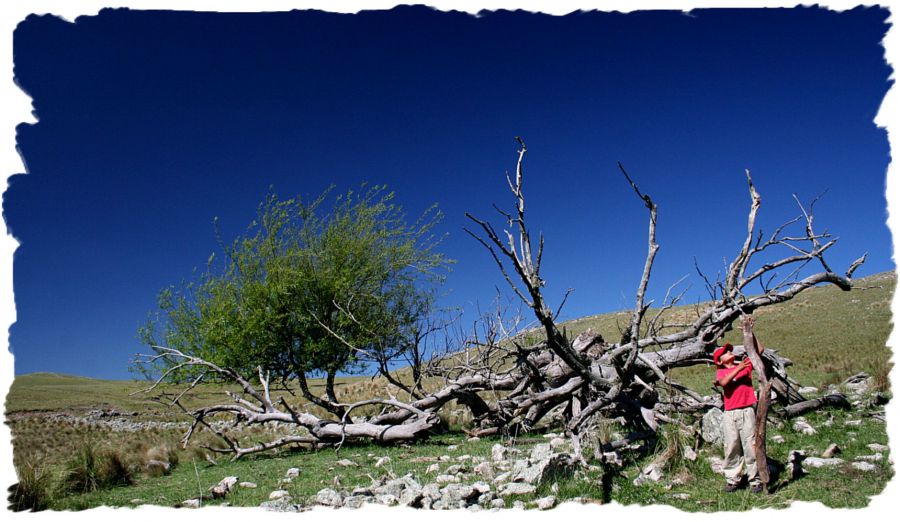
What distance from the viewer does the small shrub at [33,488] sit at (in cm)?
580

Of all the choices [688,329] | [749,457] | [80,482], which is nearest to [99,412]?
[80,482]

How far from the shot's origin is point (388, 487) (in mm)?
6352

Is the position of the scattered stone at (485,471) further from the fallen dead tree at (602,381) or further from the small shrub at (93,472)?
the small shrub at (93,472)

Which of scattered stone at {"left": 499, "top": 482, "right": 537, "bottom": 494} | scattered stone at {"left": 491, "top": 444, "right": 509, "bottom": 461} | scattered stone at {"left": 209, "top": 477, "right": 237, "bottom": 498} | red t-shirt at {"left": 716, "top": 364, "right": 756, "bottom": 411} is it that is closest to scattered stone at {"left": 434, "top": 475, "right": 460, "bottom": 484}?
scattered stone at {"left": 499, "top": 482, "right": 537, "bottom": 494}

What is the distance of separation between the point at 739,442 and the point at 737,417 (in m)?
0.28

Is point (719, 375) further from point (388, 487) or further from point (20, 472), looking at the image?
point (20, 472)

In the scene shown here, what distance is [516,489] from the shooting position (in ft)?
19.3

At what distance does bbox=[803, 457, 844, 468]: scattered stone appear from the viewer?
6.05 metres

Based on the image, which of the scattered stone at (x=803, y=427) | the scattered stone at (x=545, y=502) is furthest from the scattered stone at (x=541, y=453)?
the scattered stone at (x=803, y=427)

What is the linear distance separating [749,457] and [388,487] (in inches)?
157

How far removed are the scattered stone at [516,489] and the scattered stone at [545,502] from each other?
0.37m

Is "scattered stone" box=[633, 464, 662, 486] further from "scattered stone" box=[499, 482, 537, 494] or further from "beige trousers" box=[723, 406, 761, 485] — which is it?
"scattered stone" box=[499, 482, 537, 494]

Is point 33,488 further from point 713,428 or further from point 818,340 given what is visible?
point 818,340

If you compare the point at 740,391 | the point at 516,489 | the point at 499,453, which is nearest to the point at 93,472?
the point at 499,453
